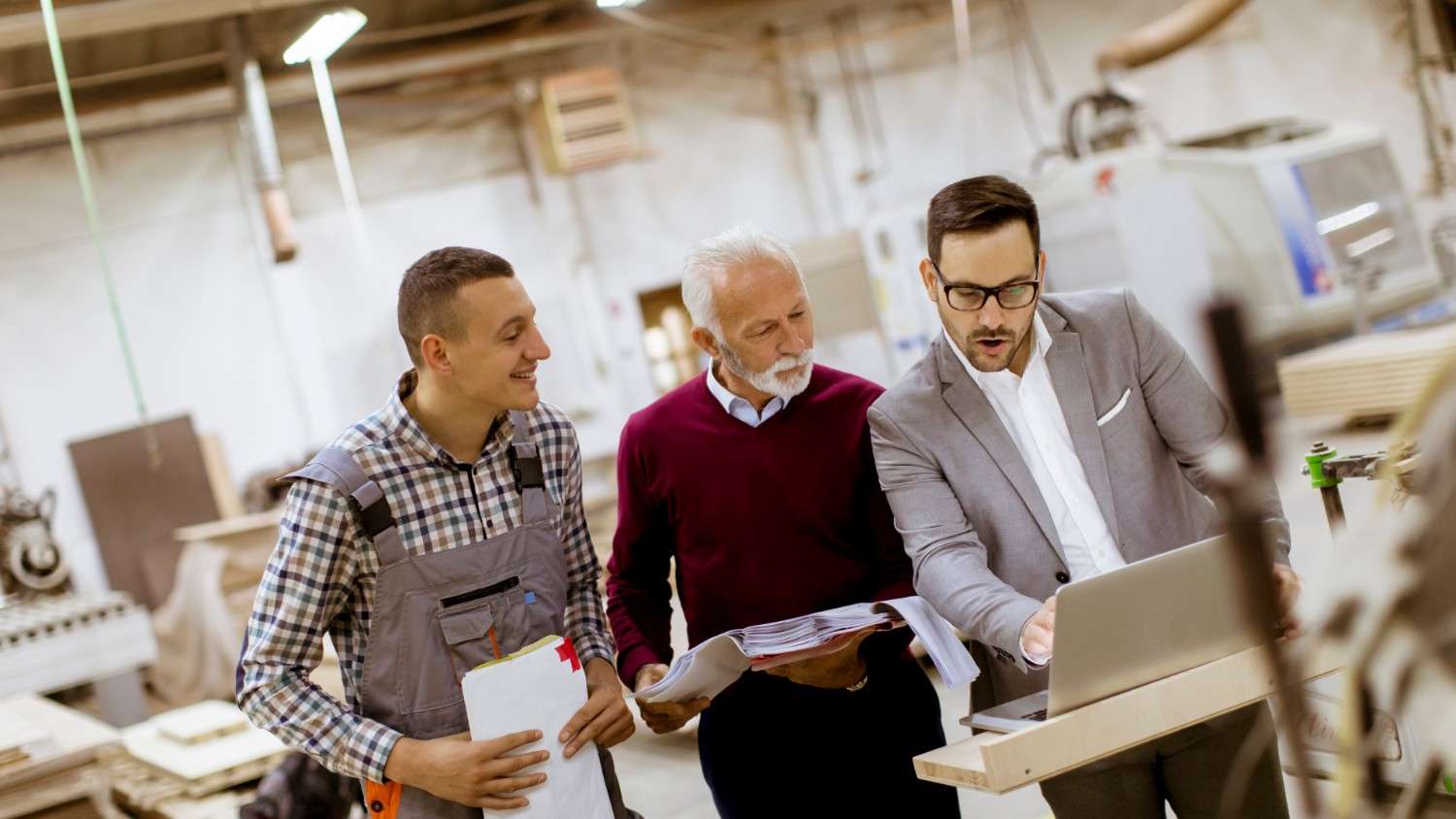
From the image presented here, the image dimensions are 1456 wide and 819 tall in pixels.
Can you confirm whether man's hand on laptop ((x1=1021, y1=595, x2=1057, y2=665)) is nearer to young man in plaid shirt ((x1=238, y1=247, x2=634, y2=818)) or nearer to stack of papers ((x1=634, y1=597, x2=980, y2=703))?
stack of papers ((x1=634, y1=597, x2=980, y2=703))

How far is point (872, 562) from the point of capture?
247 cm

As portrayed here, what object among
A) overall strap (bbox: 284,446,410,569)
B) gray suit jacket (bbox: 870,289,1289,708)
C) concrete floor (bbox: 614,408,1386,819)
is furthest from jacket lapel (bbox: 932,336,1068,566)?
concrete floor (bbox: 614,408,1386,819)

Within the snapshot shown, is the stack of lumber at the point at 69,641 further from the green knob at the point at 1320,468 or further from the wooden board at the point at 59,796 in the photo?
the green knob at the point at 1320,468

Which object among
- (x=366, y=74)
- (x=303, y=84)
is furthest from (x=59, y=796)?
(x=366, y=74)

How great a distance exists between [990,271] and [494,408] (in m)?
0.83

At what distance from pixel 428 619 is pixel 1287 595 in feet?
4.20

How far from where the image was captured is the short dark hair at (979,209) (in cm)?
210

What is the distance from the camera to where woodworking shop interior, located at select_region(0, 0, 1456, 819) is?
1887 millimetres

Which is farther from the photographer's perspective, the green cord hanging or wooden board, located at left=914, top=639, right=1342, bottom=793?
the green cord hanging

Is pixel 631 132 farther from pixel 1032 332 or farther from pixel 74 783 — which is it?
pixel 1032 332

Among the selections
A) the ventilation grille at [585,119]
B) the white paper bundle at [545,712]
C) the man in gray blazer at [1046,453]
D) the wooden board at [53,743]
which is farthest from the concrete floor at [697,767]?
the ventilation grille at [585,119]

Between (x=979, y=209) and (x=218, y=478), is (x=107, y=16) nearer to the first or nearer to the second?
(x=218, y=478)

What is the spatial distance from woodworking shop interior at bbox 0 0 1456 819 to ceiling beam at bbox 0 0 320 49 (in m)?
0.05

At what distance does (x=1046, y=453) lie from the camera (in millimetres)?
2176
